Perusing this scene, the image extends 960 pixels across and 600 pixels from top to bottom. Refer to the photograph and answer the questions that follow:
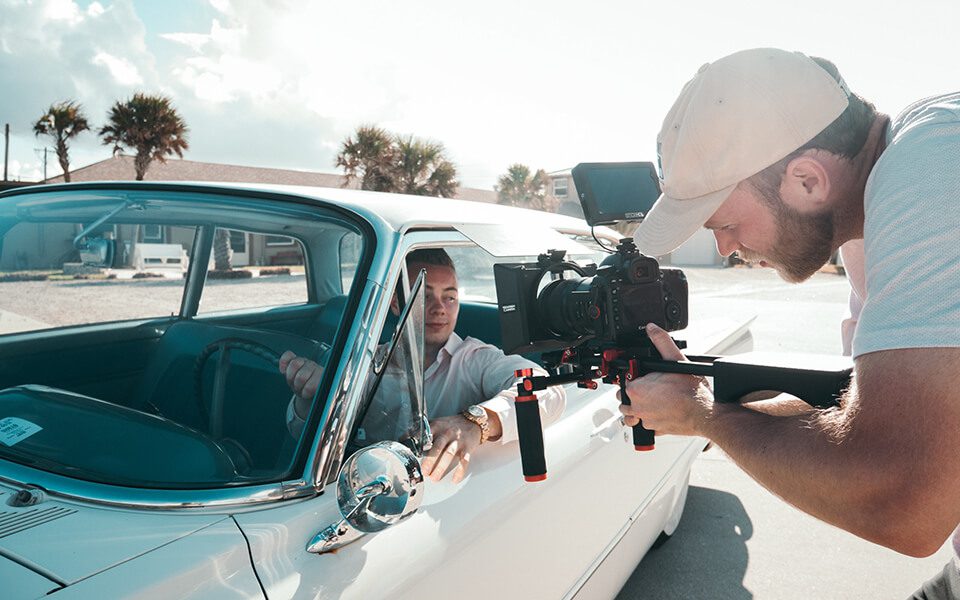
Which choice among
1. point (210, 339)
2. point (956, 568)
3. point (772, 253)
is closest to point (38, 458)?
point (210, 339)

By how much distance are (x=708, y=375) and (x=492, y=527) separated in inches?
26.9

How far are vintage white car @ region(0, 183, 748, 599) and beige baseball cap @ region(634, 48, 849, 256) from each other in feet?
1.80

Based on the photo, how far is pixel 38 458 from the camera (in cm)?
145

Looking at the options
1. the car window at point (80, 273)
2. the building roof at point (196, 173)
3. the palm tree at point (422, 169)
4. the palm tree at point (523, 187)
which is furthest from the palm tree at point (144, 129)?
the car window at point (80, 273)

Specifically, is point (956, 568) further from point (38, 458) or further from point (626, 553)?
point (38, 458)

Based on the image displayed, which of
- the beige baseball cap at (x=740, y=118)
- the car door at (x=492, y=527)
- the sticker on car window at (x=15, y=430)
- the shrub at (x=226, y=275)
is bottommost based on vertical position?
the car door at (x=492, y=527)

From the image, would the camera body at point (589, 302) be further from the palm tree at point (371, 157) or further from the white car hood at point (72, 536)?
the palm tree at point (371, 157)

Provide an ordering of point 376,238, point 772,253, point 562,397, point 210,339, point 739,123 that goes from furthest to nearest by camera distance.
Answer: point 562,397
point 210,339
point 376,238
point 772,253
point 739,123

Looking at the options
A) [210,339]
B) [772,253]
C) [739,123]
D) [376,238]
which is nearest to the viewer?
[739,123]

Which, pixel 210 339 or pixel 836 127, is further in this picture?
pixel 210 339

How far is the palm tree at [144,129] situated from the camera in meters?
23.4

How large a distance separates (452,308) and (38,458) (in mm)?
1475

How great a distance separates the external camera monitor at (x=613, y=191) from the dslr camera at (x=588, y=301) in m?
0.33

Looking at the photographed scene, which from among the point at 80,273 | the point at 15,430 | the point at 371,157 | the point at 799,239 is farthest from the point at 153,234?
the point at 371,157
